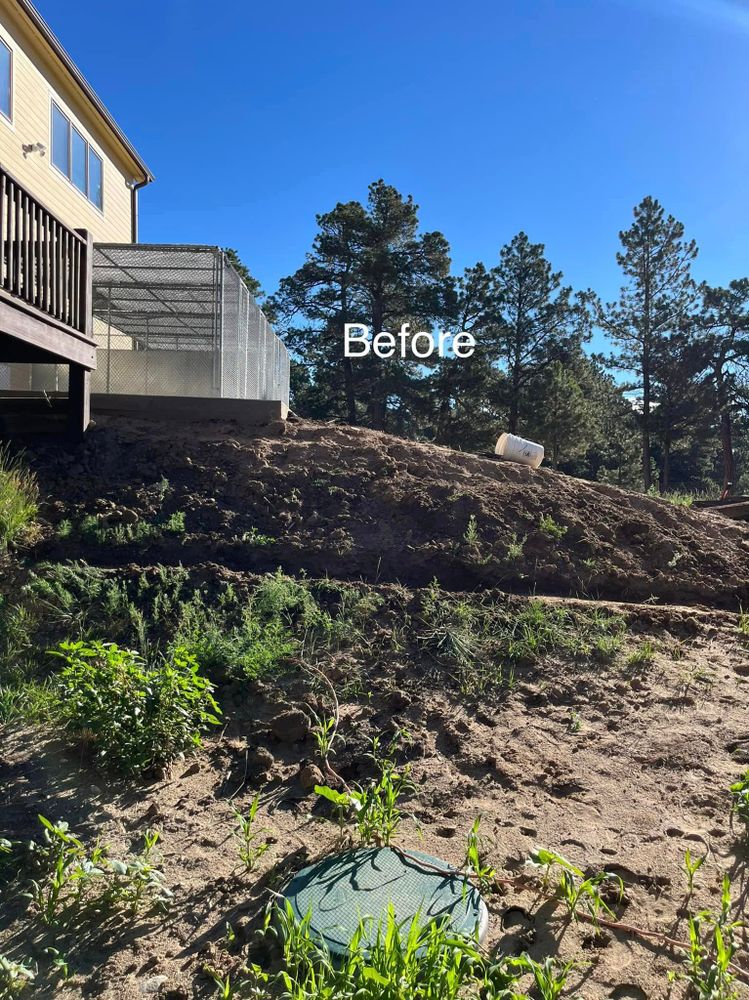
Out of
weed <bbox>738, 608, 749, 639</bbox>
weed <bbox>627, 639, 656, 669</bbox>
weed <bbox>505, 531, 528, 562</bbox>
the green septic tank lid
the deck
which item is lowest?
the green septic tank lid

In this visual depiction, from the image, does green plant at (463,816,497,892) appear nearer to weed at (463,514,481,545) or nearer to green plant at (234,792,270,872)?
green plant at (234,792,270,872)

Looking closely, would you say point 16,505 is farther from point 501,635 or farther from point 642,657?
point 642,657

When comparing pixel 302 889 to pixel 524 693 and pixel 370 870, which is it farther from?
pixel 524 693

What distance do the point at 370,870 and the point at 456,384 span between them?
25370 millimetres

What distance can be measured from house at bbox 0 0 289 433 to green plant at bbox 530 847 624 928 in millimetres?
5479

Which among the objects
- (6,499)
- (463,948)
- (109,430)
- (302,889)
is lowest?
(302,889)

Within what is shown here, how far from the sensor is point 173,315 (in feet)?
39.1

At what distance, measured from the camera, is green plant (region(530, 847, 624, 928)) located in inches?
88.4

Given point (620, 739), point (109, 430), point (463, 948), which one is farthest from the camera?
point (109, 430)

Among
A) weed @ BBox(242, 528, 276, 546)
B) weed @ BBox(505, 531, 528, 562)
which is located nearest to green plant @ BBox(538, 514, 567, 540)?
weed @ BBox(505, 531, 528, 562)

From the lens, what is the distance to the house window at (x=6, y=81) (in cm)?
975

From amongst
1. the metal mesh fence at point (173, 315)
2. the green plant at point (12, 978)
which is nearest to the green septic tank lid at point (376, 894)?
the green plant at point (12, 978)

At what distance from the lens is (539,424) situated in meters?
26.8

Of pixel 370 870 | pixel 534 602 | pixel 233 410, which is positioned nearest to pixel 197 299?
pixel 233 410
